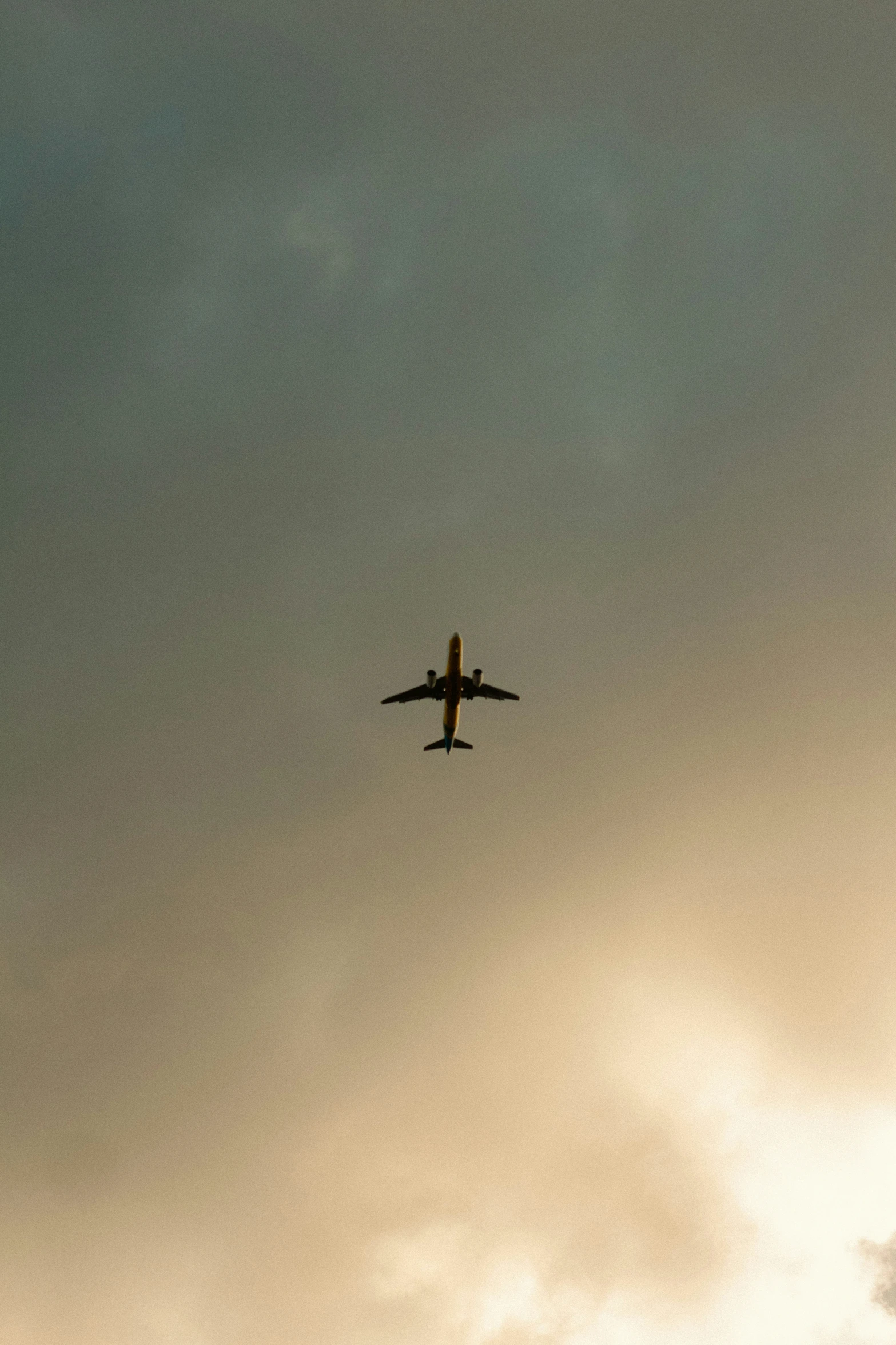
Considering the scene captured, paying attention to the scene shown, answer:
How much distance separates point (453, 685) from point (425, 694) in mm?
6184

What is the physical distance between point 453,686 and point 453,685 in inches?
6.0

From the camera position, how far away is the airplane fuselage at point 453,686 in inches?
7313

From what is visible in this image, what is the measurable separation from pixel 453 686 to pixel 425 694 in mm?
6080

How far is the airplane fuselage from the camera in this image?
18575 centimetres

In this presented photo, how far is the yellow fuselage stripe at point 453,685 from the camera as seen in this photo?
609 ft

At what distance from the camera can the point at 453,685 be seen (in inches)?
7510

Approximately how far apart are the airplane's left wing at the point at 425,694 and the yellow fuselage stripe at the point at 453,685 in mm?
1174

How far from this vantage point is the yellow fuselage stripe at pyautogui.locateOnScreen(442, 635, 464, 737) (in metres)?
186

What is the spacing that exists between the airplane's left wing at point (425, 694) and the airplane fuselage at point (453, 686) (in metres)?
1.21

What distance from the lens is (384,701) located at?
192000mm

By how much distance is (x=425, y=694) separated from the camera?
195000mm

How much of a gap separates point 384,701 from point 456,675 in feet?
38.7

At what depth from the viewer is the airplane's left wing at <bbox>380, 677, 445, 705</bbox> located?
193250 mm

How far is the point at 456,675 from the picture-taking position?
189375mm
